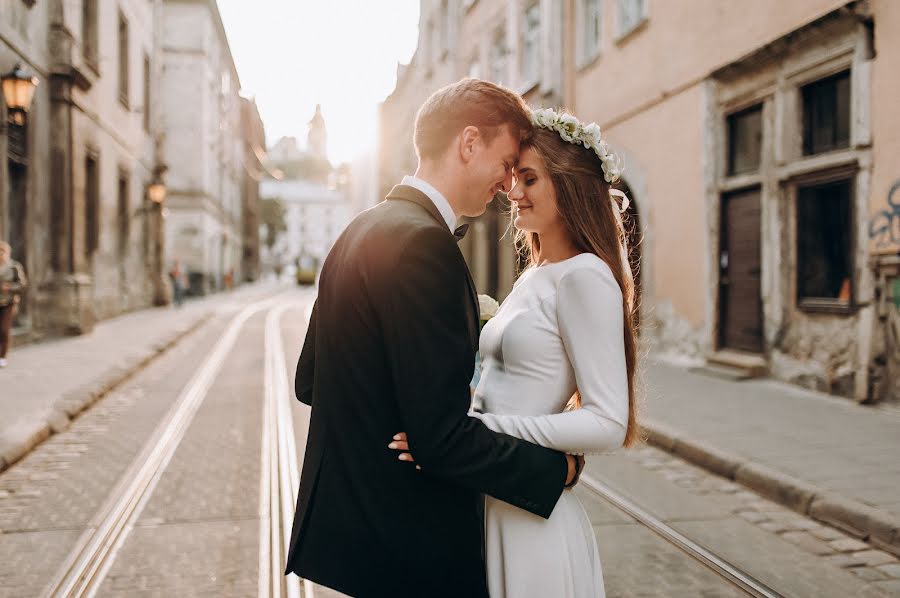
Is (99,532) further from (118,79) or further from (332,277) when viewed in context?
(118,79)

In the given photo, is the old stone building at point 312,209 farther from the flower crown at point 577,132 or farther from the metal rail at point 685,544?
the flower crown at point 577,132

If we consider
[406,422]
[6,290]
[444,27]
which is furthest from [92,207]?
[406,422]

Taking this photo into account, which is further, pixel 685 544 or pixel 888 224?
pixel 888 224

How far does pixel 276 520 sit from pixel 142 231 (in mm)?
20703

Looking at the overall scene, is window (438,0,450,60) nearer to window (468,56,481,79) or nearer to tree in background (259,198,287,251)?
window (468,56,481,79)

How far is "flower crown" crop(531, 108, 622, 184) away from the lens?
1941 mm

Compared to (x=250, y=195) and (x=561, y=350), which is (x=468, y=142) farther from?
(x=250, y=195)

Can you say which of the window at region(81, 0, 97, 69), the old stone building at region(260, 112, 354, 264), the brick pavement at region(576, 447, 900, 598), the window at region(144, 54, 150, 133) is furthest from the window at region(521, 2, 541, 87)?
the old stone building at region(260, 112, 354, 264)

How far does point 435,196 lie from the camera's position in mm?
1834

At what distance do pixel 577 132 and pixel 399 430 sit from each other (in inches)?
33.1

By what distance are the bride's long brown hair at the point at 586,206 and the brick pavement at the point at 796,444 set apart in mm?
Result: 3074

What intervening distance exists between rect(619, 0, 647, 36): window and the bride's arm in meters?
11.8

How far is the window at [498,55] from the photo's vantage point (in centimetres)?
2091

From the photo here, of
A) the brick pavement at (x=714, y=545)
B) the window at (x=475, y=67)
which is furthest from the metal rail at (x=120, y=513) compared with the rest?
the window at (x=475, y=67)
